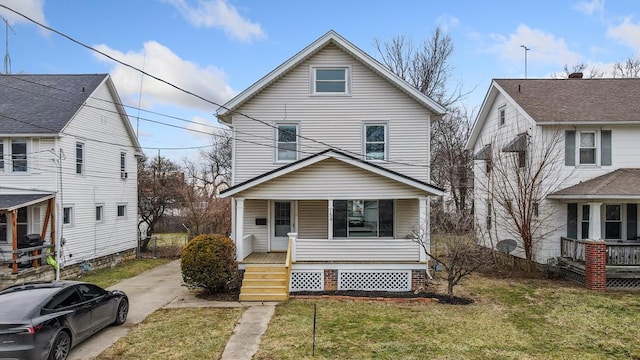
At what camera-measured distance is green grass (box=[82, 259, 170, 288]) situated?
51.6 feet

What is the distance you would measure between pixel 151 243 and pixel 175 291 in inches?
571

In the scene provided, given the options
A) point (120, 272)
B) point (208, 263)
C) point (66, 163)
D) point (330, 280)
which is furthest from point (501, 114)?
point (66, 163)

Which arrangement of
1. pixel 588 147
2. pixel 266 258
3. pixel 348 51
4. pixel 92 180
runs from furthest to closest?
pixel 92 180, pixel 588 147, pixel 348 51, pixel 266 258

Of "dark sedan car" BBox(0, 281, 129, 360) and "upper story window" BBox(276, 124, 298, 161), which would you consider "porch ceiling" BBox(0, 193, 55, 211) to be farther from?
"upper story window" BBox(276, 124, 298, 161)

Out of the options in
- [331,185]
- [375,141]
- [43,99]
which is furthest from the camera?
[43,99]

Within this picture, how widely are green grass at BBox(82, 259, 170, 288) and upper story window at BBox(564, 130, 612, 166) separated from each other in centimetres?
1838

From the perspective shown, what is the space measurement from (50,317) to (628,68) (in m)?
42.6

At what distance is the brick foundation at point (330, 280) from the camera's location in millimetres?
12933

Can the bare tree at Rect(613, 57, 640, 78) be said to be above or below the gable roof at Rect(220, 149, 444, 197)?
above

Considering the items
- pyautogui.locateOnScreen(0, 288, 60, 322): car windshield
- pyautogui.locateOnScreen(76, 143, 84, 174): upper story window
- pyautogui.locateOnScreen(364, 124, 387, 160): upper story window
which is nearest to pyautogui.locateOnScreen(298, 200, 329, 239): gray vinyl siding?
pyautogui.locateOnScreen(364, 124, 387, 160): upper story window

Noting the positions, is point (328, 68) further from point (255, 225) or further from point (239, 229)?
point (239, 229)

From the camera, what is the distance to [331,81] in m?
15.3

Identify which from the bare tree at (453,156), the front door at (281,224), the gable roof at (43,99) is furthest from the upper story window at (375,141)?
the bare tree at (453,156)

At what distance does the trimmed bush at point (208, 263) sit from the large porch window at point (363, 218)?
14.2 feet
